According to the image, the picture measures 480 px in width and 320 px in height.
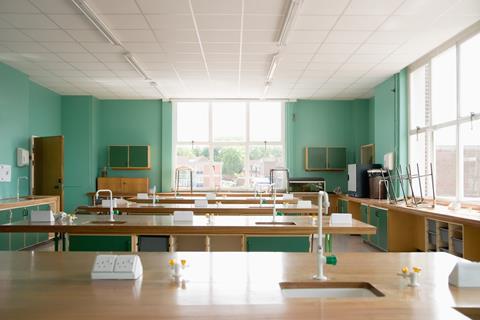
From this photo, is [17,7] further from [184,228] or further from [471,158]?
[471,158]

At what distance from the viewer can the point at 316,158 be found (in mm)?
11188

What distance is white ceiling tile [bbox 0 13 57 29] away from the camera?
5.26 meters

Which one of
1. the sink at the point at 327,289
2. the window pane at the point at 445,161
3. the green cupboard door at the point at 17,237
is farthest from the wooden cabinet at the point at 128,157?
the sink at the point at 327,289

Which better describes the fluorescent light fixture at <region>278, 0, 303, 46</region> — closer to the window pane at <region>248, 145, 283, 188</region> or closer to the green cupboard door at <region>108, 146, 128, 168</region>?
the window pane at <region>248, 145, 283, 188</region>

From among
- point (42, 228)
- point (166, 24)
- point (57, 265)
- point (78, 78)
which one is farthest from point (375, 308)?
point (78, 78)

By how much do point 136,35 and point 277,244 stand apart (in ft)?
11.9

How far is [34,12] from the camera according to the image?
5133 mm

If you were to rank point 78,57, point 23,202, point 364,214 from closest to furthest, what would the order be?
1. point 23,202
2. point 78,57
3. point 364,214

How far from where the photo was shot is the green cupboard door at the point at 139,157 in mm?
11125

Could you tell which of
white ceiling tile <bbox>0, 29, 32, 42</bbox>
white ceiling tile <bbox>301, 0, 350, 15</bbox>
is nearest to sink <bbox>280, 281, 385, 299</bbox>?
white ceiling tile <bbox>301, 0, 350, 15</bbox>

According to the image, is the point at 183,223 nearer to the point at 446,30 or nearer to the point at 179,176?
the point at 446,30

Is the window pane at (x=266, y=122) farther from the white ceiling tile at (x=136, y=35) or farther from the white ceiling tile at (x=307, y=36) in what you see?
the white ceiling tile at (x=136, y=35)

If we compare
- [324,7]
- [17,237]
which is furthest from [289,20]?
[17,237]

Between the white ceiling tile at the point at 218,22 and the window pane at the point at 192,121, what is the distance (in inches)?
231
